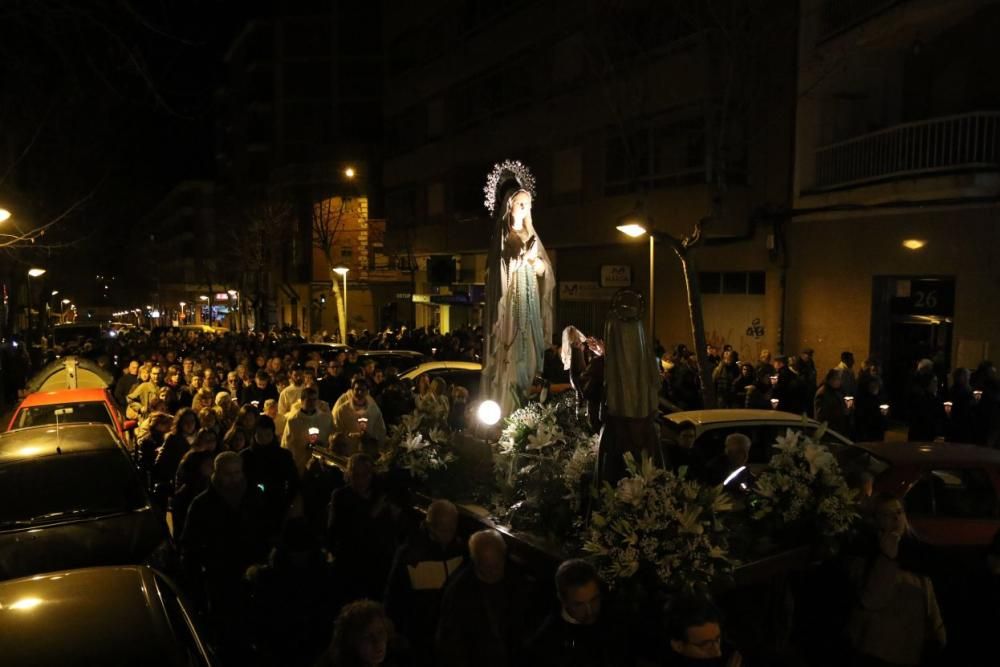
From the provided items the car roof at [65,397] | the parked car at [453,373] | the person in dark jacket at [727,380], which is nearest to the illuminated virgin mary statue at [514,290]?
the parked car at [453,373]

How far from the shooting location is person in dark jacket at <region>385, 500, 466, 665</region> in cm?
552

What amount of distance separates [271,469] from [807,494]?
5.09m

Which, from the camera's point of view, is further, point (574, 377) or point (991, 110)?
point (991, 110)

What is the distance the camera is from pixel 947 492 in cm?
743

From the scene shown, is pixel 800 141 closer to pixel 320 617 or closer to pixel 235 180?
pixel 320 617

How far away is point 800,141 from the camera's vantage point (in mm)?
18734

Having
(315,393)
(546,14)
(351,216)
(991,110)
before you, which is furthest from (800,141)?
(351,216)

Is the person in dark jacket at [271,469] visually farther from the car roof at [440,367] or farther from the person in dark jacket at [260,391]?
the car roof at [440,367]

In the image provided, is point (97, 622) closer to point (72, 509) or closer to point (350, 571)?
point (350, 571)

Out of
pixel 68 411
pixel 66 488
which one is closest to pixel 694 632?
pixel 66 488

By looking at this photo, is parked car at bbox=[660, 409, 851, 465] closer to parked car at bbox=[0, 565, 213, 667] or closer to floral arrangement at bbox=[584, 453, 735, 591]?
floral arrangement at bbox=[584, 453, 735, 591]

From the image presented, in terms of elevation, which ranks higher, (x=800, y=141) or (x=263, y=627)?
(x=800, y=141)

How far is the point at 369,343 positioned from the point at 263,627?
21.9 metres

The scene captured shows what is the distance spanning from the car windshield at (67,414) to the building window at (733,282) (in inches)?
571
